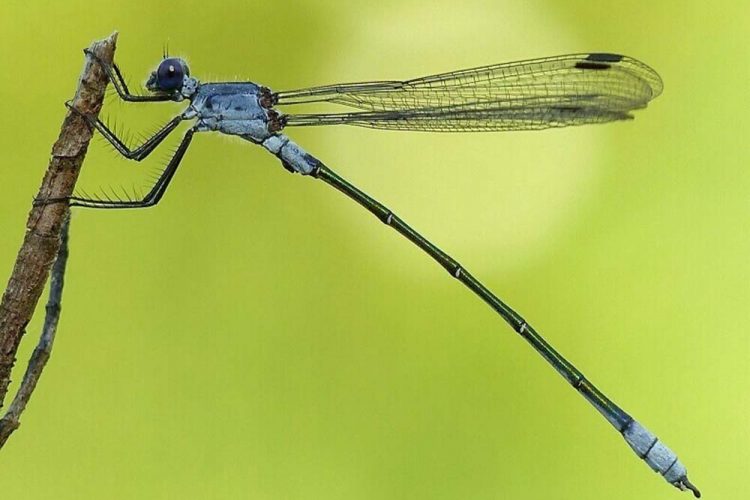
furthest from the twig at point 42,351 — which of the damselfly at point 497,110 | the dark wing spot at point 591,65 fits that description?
the dark wing spot at point 591,65

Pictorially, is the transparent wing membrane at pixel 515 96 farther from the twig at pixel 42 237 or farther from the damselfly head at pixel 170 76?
the twig at pixel 42 237

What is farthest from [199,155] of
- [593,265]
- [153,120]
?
[593,265]

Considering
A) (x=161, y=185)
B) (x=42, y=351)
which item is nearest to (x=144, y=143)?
(x=161, y=185)

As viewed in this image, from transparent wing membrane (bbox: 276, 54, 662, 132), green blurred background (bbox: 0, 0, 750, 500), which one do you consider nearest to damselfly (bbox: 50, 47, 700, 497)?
transparent wing membrane (bbox: 276, 54, 662, 132)

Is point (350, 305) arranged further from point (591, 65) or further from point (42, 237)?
point (42, 237)

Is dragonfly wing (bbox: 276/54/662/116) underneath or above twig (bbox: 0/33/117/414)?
above

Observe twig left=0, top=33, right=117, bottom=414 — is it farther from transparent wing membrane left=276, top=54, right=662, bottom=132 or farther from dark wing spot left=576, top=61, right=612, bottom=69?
dark wing spot left=576, top=61, right=612, bottom=69

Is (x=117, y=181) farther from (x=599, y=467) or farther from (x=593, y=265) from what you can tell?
(x=599, y=467)
